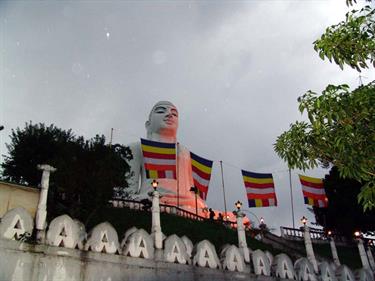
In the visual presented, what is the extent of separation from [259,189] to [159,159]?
6381 millimetres

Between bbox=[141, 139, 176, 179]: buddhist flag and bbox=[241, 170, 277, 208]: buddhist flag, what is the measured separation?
14.9ft

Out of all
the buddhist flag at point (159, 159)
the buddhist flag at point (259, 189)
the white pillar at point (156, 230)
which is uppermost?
the buddhist flag at point (159, 159)

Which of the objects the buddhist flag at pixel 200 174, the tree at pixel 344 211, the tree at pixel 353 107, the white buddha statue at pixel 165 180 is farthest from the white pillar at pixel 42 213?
the tree at pixel 344 211

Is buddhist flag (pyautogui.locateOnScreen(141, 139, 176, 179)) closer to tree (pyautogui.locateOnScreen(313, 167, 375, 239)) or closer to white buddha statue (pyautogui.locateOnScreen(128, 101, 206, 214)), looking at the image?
white buddha statue (pyautogui.locateOnScreen(128, 101, 206, 214))

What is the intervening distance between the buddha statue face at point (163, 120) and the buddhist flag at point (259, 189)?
1827 centimetres

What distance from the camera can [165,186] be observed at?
124 ft

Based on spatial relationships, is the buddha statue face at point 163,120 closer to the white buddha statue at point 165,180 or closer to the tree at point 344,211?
the white buddha statue at point 165,180

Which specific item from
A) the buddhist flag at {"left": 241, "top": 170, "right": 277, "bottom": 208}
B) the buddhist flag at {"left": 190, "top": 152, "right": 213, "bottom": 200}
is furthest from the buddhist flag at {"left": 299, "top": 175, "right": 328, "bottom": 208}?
the buddhist flag at {"left": 190, "top": 152, "right": 213, "bottom": 200}

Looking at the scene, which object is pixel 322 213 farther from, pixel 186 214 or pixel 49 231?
pixel 49 231

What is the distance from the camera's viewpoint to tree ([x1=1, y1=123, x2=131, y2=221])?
62.5 ft

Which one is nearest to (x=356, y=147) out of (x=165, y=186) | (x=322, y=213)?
(x=165, y=186)

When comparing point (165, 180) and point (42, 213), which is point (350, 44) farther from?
point (165, 180)

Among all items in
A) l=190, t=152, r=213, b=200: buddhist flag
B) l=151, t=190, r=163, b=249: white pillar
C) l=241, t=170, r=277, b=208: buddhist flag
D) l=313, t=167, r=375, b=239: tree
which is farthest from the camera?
l=313, t=167, r=375, b=239: tree

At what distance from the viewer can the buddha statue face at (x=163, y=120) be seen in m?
41.2
